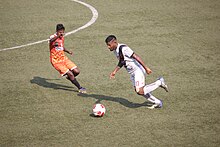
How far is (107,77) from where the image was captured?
13.7 m

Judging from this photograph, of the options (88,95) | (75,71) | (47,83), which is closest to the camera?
(88,95)

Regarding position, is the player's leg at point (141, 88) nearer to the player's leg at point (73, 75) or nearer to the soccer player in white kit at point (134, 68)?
the soccer player in white kit at point (134, 68)

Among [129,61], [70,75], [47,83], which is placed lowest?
[47,83]

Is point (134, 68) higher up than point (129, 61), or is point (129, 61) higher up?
point (129, 61)

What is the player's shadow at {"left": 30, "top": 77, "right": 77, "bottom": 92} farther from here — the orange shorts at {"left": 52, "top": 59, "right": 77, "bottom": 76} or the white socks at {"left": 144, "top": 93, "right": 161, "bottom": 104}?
the white socks at {"left": 144, "top": 93, "right": 161, "bottom": 104}

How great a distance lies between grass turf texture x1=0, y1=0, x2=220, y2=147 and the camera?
34.4 feet

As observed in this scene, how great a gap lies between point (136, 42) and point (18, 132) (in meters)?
7.03

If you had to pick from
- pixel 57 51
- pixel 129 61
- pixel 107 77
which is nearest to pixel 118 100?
pixel 129 61

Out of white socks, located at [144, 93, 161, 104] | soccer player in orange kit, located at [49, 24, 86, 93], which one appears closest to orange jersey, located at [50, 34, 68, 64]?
soccer player in orange kit, located at [49, 24, 86, 93]

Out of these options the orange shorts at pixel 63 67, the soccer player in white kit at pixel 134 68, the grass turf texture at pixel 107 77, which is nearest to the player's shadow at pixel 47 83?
the grass turf texture at pixel 107 77

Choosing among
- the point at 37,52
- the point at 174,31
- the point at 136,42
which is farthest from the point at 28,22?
the point at 174,31

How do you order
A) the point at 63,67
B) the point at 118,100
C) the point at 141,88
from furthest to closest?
the point at 63,67 → the point at 118,100 → the point at 141,88

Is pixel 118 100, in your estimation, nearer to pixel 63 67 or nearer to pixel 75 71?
pixel 75 71

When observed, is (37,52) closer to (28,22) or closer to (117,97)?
(28,22)
